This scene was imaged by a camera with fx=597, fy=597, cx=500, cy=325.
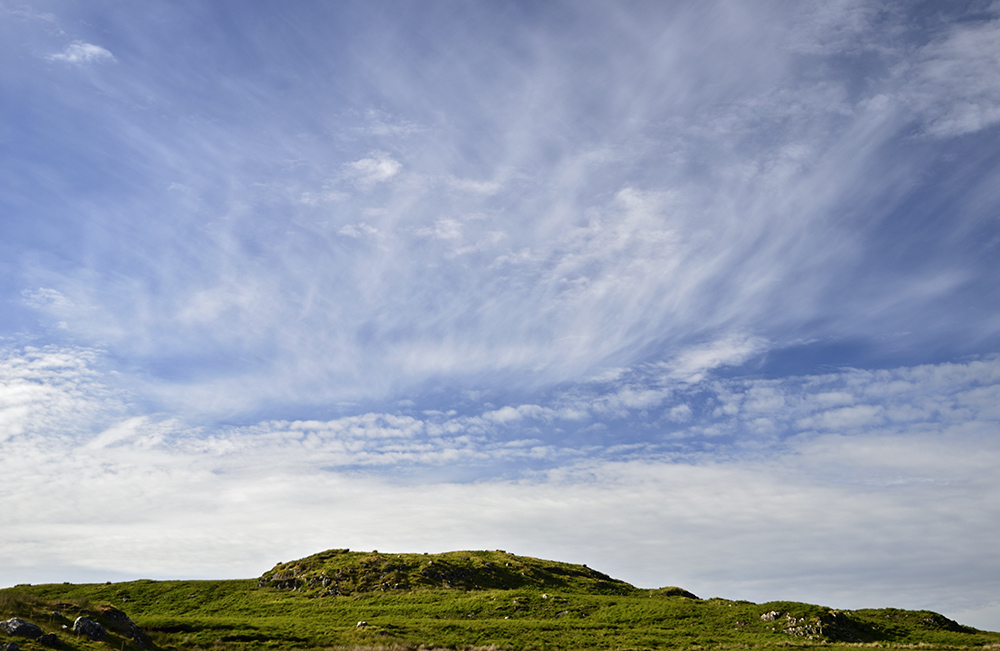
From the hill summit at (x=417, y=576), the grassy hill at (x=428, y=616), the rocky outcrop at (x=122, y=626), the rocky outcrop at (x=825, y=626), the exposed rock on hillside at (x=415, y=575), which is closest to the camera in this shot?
the rocky outcrop at (x=122, y=626)

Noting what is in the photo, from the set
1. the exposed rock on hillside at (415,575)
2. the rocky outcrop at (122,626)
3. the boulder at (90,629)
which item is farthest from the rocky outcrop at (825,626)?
the boulder at (90,629)

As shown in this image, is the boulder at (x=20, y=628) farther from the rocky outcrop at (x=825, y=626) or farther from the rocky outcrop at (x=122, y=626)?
the rocky outcrop at (x=825, y=626)

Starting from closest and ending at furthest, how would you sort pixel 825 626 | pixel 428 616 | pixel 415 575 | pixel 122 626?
pixel 122 626 < pixel 825 626 < pixel 428 616 < pixel 415 575

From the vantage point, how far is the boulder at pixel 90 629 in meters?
42.9

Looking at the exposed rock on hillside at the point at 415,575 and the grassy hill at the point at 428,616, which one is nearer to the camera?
the grassy hill at the point at 428,616

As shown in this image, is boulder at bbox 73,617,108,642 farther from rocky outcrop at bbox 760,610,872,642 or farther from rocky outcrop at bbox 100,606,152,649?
rocky outcrop at bbox 760,610,872,642

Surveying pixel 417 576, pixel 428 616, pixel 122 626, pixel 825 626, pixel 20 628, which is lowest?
pixel 122 626

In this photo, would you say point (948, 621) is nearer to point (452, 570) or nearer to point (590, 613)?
point (590, 613)

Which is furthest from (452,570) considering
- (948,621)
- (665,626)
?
(948,621)

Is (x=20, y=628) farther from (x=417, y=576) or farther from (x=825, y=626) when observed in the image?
(x=825, y=626)

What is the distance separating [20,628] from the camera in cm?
3772

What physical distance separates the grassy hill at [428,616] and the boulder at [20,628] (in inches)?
27.3

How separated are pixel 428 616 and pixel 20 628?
50.5 m

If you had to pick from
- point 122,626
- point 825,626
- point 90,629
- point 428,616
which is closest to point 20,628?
point 90,629
